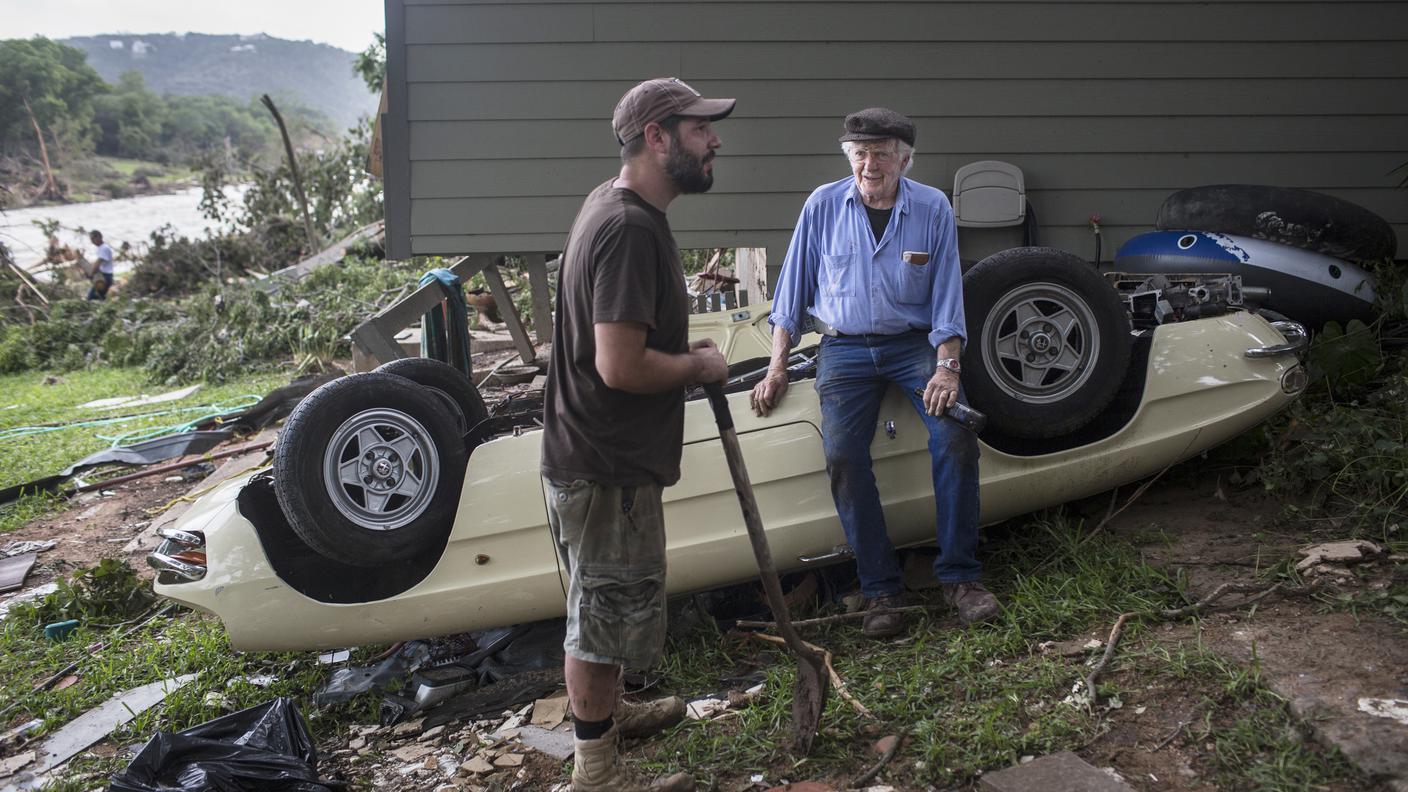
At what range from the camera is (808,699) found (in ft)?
10.1

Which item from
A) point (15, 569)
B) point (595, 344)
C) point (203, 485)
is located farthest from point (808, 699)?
point (203, 485)

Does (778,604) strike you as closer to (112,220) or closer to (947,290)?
(947,290)

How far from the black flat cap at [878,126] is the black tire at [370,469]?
1781 millimetres

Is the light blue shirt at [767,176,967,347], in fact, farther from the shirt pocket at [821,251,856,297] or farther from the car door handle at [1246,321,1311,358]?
the car door handle at [1246,321,1311,358]

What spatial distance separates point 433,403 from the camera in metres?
3.61

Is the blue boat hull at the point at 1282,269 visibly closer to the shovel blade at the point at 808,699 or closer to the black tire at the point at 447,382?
the shovel blade at the point at 808,699

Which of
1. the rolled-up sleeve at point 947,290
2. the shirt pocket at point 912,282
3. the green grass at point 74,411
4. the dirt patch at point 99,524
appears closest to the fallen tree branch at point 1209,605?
the rolled-up sleeve at point 947,290

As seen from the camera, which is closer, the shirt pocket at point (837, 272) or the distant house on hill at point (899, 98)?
the shirt pocket at point (837, 272)

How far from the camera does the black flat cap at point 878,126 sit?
365 centimetres

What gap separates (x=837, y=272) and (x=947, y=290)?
41cm

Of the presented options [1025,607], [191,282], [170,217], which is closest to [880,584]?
[1025,607]

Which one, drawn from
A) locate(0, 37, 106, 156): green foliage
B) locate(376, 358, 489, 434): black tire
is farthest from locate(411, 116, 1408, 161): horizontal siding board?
locate(0, 37, 106, 156): green foliage

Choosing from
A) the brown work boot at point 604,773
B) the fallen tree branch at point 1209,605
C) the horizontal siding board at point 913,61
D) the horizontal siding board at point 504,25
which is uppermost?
the horizontal siding board at point 504,25

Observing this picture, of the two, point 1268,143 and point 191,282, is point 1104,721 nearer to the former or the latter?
point 1268,143
